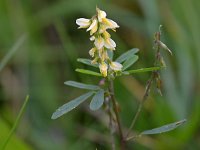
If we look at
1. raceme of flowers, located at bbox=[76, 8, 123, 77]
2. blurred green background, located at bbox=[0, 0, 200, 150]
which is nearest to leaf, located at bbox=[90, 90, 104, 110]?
raceme of flowers, located at bbox=[76, 8, 123, 77]

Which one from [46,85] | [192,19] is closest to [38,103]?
[46,85]

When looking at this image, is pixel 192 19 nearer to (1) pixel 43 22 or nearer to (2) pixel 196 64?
(2) pixel 196 64

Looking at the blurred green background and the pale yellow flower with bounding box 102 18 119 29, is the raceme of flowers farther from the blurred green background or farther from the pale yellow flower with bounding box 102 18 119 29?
the blurred green background

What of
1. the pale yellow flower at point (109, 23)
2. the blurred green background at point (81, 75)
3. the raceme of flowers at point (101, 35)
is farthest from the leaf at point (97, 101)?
the blurred green background at point (81, 75)

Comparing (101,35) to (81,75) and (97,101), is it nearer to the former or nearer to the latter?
(97,101)

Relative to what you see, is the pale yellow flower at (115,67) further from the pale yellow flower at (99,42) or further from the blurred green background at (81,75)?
the blurred green background at (81,75)

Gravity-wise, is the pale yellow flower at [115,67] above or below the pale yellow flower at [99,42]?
below

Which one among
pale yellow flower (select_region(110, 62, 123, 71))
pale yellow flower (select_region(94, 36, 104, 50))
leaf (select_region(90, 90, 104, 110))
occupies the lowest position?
leaf (select_region(90, 90, 104, 110))

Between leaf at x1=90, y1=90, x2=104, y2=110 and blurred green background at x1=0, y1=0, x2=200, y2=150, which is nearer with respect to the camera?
leaf at x1=90, y1=90, x2=104, y2=110
